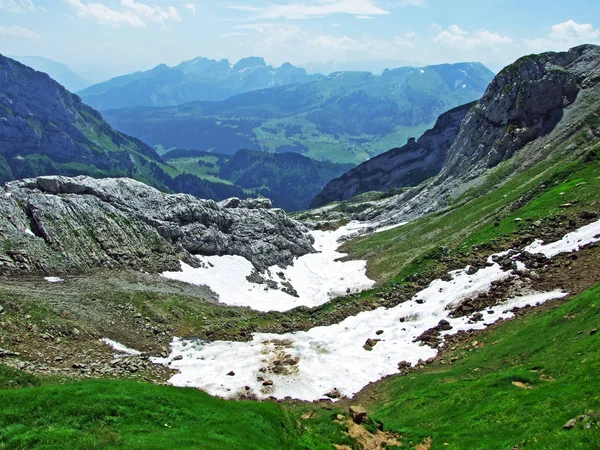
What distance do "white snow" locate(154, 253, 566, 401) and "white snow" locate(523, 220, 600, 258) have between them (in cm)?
531

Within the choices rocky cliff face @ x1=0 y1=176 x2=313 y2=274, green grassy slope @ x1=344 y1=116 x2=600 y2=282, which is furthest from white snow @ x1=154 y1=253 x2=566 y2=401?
rocky cliff face @ x1=0 y1=176 x2=313 y2=274

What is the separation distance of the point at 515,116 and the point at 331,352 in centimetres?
11038

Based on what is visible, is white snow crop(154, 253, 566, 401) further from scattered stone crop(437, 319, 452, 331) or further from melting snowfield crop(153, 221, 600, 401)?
scattered stone crop(437, 319, 452, 331)

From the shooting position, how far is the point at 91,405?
23.8 m

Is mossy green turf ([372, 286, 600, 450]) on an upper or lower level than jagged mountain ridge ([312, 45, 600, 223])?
lower

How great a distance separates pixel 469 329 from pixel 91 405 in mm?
35416

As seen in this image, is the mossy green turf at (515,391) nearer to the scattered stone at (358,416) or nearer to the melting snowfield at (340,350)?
the scattered stone at (358,416)

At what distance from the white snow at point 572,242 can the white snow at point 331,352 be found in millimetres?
5314

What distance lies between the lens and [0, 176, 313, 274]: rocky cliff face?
197 feet

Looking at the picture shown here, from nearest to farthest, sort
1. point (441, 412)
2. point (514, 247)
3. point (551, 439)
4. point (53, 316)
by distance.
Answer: point (551, 439), point (441, 412), point (53, 316), point (514, 247)

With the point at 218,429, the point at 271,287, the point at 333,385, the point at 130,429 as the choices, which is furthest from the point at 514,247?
the point at 130,429

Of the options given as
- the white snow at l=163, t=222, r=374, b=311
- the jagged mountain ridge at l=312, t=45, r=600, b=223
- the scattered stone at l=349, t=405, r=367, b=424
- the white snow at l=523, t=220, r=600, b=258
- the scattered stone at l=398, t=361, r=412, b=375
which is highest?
the jagged mountain ridge at l=312, t=45, r=600, b=223

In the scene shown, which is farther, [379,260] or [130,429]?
[379,260]

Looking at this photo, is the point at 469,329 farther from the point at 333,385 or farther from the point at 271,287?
the point at 271,287
